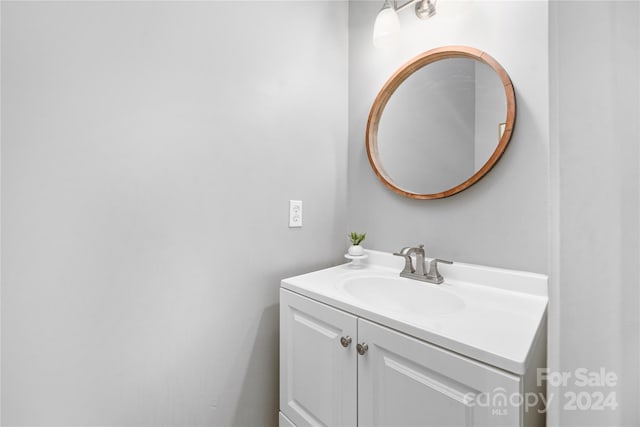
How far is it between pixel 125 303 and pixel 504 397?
100 cm

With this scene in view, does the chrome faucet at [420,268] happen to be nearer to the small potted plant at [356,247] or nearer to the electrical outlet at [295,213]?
the small potted plant at [356,247]

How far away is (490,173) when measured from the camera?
3.45ft

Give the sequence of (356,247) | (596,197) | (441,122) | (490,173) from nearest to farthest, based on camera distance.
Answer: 1. (596,197)
2. (490,173)
3. (441,122)
4. (356,247)

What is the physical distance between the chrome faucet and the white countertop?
34 mm

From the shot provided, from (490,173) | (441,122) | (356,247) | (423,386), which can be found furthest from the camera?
(356,247)

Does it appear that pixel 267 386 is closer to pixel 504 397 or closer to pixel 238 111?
pixel 504 397

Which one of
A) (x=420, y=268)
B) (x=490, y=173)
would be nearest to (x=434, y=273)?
(x=420, y=268)

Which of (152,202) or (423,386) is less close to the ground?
(152,202)

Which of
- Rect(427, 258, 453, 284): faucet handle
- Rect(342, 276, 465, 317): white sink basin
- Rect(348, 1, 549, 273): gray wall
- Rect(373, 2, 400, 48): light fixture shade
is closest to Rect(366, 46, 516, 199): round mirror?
Rect(348, 1, 549, 273): gray wall

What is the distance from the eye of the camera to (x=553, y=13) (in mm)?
311

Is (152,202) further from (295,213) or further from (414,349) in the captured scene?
(414,349)

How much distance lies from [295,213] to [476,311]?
2.54 feet

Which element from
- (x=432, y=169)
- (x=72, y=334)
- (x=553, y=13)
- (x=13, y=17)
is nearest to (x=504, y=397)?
(x=553, y=13)

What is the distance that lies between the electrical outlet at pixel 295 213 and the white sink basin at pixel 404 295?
1.12 feet
